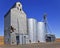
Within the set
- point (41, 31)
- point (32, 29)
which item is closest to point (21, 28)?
point (32, 29)

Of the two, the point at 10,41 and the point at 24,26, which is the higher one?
the point at 24,26

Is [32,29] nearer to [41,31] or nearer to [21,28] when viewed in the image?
[41,31]

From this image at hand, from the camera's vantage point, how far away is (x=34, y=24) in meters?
50.2

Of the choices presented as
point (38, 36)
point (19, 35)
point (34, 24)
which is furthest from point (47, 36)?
point (19, 35)

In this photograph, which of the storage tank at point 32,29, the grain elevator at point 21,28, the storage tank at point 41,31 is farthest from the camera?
the storage tank at point 41,31

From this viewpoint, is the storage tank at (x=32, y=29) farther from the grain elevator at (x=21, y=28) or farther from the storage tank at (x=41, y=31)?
the storage tank at (x=41, y=31)

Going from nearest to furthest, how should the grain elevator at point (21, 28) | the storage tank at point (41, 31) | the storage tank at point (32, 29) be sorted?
the grain elevator at point (21, 28) → the storage tank at point (32, 29) → the storage tank at point (41, 31)

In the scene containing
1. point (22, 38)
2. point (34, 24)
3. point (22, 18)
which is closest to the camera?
point (22, 38)

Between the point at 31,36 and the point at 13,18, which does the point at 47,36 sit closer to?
the point at 31,36

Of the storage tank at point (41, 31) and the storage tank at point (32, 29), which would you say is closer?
the storage tank at point (32, 29)

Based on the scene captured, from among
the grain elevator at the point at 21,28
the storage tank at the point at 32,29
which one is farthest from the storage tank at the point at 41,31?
the storage tank at the point at 32,29

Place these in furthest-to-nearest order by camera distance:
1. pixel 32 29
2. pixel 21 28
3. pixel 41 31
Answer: pixel 41 31, pixel 32 29, pixel 21 28

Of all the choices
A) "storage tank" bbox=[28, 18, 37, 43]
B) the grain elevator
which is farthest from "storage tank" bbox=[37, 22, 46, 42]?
"storage tank" bbox=[28, 18, 37, 43]

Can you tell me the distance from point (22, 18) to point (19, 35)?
644 centimetres
